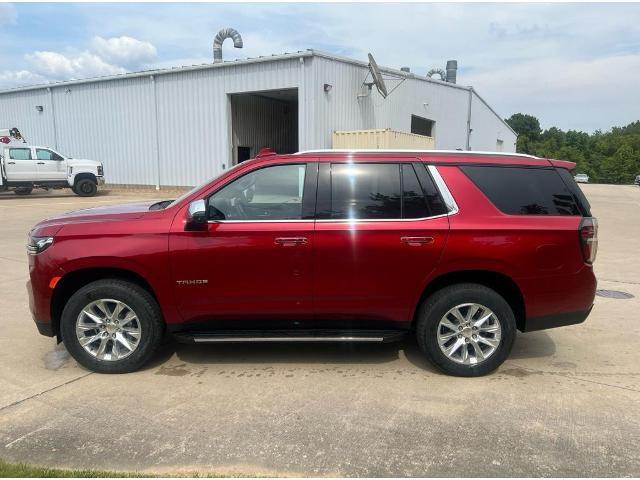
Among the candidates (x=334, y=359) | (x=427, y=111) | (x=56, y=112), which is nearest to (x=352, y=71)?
(x=427, y=111)

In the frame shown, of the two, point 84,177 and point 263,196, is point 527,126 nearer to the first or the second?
point 84,177

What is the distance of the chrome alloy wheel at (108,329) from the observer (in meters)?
4.08

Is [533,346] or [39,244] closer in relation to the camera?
[39,244]

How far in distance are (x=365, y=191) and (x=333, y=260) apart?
63 cm

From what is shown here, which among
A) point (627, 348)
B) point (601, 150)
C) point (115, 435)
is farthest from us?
point (601, 150)

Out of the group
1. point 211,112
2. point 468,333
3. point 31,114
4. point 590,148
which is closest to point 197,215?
point 468,333

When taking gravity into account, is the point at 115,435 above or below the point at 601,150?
below

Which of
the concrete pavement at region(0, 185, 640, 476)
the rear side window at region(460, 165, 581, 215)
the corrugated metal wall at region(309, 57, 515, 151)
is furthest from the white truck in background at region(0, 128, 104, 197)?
the rear side window at region(460, 165, 581, 215)

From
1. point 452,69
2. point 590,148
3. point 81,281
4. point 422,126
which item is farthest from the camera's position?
point 590,148

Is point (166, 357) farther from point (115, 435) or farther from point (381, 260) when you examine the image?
point (381, 260)

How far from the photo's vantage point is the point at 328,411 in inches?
141

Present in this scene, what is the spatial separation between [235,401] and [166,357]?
1.14m

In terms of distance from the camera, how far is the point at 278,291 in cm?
400

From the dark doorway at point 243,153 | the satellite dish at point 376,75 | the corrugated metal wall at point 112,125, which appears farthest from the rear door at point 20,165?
the satellite dish at point 376,75
